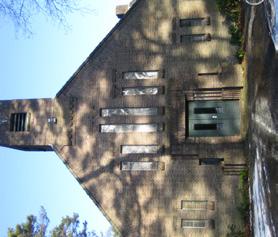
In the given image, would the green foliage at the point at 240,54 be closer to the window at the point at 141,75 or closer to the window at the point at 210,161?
the window at the point at 141,75

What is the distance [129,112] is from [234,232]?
7.30m

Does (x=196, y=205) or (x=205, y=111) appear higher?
(x=205, y=111)

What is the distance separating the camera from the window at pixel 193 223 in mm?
19031

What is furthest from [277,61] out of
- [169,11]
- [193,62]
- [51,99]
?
[51,99]

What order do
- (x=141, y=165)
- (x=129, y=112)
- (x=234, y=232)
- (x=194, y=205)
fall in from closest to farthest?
(x=234, y=232), (x=194, y=205), (x=141, y=165), (x=129, y=112)

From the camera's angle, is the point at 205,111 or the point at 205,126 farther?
the point at 205,111

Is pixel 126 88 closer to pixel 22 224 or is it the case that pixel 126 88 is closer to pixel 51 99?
pixel 51 99

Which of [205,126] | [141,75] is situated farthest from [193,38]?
[205,126]

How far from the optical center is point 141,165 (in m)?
20.2

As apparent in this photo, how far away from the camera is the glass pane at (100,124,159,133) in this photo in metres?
20.3

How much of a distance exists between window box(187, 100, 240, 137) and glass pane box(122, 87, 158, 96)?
182 cm

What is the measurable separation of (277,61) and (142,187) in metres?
9.74

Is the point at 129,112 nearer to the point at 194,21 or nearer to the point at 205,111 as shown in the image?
the point at 205,111

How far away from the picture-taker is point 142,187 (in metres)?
19.9
